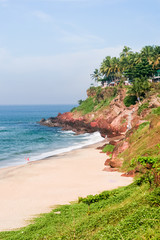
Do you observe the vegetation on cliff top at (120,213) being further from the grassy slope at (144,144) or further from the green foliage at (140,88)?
the green foliage at (140,88)

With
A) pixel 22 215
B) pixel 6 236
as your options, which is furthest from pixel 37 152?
pixel 6 236

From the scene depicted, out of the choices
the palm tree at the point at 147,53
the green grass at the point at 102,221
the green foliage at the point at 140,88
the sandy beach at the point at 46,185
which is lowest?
the sandy beach at the point at 46,185

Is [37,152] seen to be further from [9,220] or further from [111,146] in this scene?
[9,220]

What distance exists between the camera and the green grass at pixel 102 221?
8.64 m

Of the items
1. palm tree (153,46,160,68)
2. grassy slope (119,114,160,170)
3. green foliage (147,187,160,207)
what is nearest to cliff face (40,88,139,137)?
palm tree (153,46,160,68)

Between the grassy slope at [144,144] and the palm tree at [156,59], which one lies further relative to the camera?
the palm tree at [156,59]

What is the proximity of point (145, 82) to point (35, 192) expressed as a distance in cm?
4339

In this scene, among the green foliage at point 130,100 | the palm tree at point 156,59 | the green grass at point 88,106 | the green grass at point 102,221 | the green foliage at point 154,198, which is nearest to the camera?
the green grass at point 102,221

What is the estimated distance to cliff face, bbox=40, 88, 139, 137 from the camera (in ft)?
174

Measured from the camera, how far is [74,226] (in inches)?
425

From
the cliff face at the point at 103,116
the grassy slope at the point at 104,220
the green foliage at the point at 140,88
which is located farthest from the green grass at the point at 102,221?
the green foliage at the point at 140,88

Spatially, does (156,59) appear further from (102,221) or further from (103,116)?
(102,221)

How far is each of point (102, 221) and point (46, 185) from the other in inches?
443

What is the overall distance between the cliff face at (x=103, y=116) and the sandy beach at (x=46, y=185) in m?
22.5
